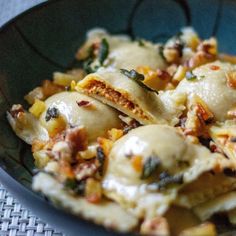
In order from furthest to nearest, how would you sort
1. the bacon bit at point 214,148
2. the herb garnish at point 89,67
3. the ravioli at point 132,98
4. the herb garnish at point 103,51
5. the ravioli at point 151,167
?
1. the herb garnish at point 103,51
2. the herb garnish at point 89,67
3. the ravioli at point 132,98
4. the bacon bit at point 214,148
5. the ravioli at point 151,167

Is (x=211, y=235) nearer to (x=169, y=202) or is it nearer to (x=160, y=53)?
(x=169, y=202)

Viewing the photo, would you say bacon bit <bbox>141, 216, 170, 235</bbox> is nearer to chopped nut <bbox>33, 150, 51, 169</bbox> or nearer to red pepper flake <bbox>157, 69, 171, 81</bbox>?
chopped nut <bbox>33, 150, 51, 169</bbox>

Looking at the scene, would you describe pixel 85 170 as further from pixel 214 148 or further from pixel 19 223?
pixel 214 148

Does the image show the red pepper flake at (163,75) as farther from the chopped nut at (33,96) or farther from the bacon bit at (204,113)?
the chopped nut at (33,96)

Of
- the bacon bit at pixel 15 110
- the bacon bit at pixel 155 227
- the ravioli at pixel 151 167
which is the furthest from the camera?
the bacon bit at pixel 15 110

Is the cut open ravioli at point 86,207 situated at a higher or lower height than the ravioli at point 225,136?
higher

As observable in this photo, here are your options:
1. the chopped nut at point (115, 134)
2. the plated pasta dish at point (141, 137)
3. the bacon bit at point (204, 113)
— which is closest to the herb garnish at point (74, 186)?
the plated pasta dish at point (141, 137)

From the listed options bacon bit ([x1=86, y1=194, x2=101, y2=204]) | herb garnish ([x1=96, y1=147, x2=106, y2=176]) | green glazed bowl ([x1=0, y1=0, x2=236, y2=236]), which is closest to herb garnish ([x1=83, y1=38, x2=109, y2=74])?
green glazed bowl ([x1=0, y1=0, x2=236, y2=236])
